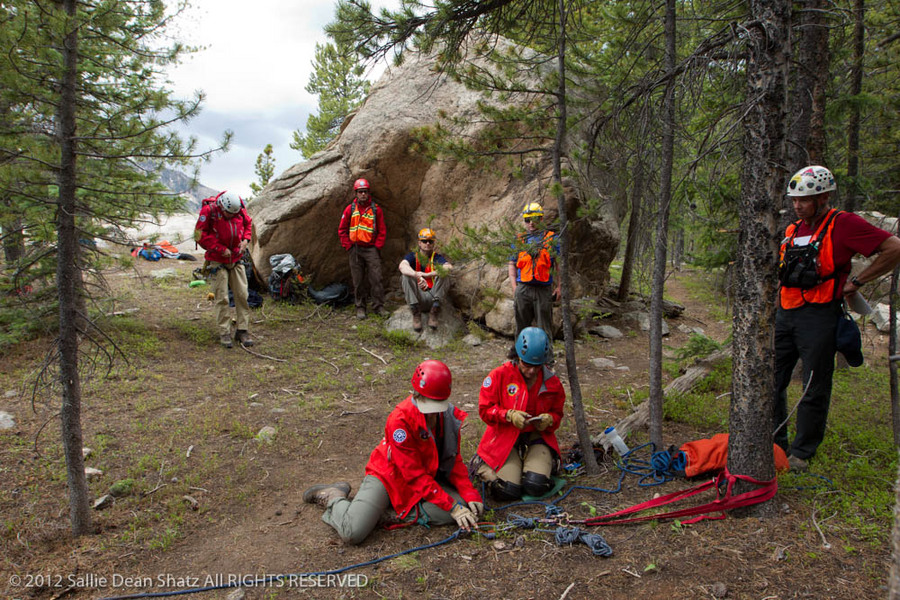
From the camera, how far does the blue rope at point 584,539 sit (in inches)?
128

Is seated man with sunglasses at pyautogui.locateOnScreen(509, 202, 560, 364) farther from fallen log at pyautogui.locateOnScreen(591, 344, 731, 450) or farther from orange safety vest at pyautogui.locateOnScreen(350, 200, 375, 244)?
orange safety vest at pyautogui.locateOnScreen(350, 200, 375, 244)

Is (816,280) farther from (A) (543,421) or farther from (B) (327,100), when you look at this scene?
(B) (327,100)

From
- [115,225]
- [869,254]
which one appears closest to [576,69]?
[869,254]

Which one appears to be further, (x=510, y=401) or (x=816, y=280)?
(x=510, y=401)

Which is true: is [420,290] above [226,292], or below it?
below

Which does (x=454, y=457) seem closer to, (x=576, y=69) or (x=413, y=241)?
(x=576, y=69)

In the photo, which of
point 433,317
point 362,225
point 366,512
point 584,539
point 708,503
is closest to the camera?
point 584,539

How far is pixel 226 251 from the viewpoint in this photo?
317 inches

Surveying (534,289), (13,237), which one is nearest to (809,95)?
(534,289)

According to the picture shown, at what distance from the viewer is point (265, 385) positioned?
7.16 metres

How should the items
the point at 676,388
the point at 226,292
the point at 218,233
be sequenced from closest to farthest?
the point at 676,388, the point at 218,233, the point at 226,292

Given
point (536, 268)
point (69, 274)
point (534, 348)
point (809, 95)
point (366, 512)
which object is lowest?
point (366, 512)

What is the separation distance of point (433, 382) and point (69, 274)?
284 centimetres

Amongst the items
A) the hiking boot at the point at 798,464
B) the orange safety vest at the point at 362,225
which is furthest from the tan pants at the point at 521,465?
the orange safety vest at the point at 362,225
